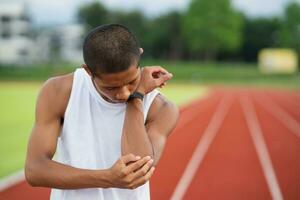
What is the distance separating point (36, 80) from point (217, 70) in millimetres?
20237

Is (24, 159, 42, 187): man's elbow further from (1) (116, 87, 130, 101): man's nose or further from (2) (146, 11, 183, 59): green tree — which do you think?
(2) (146, 11, 183, 59): green tree

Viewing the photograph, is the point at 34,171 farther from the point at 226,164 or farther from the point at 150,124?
the point at 226,164

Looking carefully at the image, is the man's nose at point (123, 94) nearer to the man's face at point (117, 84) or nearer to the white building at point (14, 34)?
the man's face at point (117, 84)

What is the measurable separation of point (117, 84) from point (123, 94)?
48 mm

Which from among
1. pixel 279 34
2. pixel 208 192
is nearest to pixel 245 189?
pixel 208 192

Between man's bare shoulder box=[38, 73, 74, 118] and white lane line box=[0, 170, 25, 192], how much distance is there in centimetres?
532

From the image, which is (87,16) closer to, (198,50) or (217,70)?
(198,50)

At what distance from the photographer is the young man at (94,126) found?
2.08 m

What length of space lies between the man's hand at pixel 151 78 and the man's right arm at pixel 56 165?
29 cm

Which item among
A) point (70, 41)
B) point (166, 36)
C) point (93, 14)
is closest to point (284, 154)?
point (166, 36)

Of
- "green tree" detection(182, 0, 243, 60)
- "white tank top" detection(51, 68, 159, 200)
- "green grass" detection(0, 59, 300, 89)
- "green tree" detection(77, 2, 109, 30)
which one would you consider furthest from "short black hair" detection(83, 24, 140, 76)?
"green tree" detection(77, 2, 109, 30)

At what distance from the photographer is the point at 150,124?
91.4 inches

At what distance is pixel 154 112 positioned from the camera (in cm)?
231

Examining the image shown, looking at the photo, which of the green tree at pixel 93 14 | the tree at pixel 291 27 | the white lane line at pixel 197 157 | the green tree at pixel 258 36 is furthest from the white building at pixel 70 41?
the white lane line at pixel 197 157
